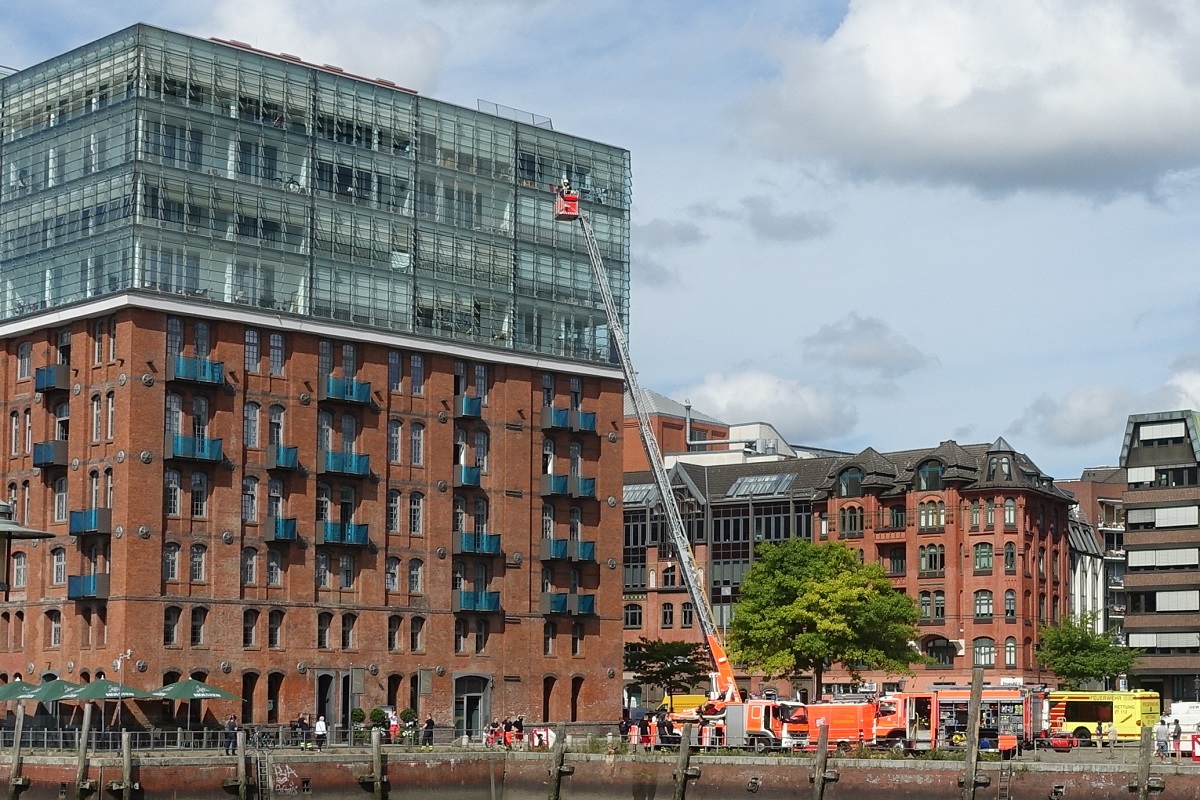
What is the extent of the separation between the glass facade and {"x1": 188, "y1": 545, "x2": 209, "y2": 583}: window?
43.0ft

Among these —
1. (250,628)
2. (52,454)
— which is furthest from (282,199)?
(250,628)

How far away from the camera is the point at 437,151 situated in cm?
11719

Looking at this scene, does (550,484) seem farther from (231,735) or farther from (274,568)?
(231,735)

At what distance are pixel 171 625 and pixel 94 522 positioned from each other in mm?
6448

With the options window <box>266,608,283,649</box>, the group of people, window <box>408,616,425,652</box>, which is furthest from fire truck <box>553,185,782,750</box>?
window <box>266,608,283,649</box>

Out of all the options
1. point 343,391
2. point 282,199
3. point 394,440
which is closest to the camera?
point 282,199

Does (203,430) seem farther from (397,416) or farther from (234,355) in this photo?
(397,416)

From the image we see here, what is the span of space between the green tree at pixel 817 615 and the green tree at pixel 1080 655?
56.2ft

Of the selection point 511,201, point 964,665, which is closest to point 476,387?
point 511,201

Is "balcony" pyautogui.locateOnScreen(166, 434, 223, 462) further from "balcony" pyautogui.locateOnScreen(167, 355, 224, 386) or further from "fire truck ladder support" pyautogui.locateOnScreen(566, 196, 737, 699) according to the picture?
"fire truck ladder support" pyautogui.locateOnScreen(566, 196, 737, 699)

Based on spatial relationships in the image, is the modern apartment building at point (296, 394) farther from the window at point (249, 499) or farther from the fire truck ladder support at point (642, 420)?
the fire truck ladder support at point (642, 420)

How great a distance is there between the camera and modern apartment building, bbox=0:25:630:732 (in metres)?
104

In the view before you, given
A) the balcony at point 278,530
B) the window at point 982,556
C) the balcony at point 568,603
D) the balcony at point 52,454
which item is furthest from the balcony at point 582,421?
the window at point 982,556

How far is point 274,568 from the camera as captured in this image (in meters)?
107
